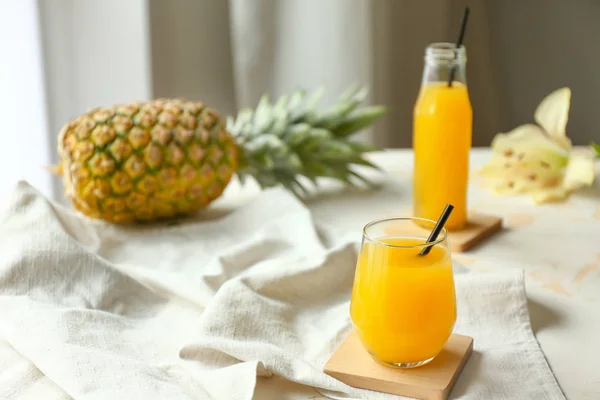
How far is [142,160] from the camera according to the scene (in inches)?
58.5

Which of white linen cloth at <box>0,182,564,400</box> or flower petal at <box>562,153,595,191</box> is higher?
flower petal at <box>562,153,595,191</box>

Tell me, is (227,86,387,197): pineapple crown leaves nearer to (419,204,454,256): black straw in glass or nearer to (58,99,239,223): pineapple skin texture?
(58,99,239,223): pineapple skin texture

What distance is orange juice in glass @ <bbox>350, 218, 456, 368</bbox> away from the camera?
92cm

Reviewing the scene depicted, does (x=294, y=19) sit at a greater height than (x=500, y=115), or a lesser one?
greater

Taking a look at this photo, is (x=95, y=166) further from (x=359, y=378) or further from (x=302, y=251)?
(x=359, y=378)

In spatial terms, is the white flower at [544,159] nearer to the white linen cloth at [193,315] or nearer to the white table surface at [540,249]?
the white table surface at [540,249]

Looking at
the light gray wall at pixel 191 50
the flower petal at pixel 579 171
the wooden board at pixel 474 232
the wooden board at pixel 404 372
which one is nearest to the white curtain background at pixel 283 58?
the light gray wall at pixel 191 50

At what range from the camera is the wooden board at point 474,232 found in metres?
1.41

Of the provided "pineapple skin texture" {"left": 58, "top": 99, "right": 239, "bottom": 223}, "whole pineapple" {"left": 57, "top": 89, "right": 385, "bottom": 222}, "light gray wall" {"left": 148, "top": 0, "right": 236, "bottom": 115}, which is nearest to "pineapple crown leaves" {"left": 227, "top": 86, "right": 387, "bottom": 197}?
"whole pineapple" {"left": 57, "top": 89, "right": 385, "bottom": 222}

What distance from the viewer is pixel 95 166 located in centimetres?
148

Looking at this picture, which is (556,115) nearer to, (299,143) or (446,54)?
(446,54)

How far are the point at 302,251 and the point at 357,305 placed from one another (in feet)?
1.34

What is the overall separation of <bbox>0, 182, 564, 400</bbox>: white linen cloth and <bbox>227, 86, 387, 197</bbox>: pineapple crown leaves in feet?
0.79

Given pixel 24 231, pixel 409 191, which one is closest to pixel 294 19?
pixel 409 191
